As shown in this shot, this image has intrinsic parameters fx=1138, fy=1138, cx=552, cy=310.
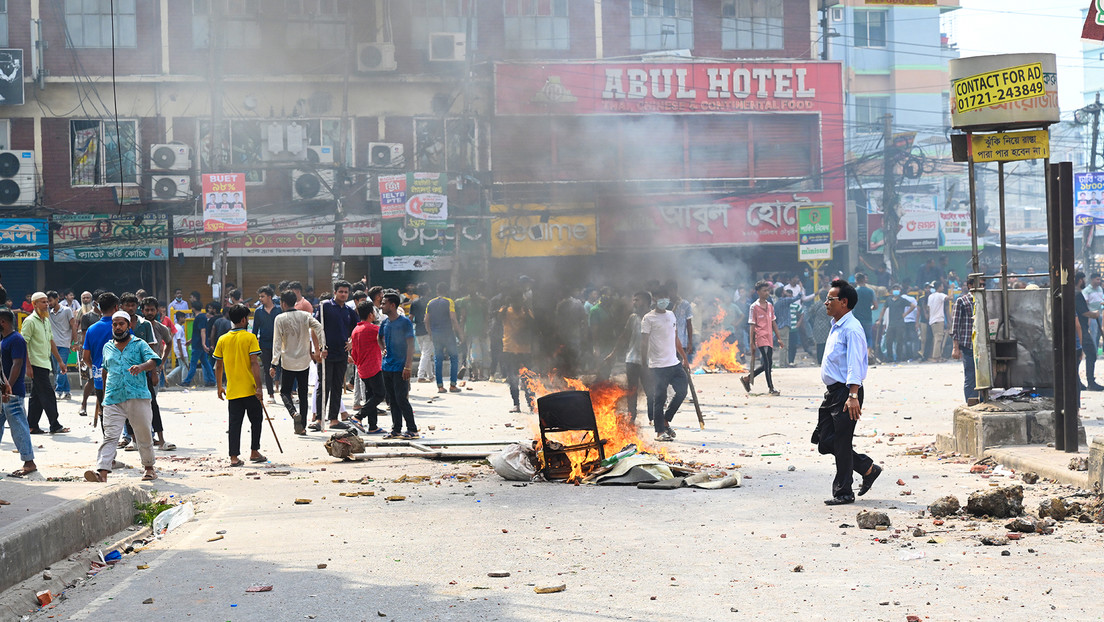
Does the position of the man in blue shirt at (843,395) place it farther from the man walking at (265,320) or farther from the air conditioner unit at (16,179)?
the air conditioner unit at (16,179)

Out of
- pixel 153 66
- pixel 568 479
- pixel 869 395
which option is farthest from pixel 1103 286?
pixel 153 66

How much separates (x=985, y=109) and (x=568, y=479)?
463 cm

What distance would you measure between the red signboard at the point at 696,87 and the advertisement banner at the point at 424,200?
341 cm

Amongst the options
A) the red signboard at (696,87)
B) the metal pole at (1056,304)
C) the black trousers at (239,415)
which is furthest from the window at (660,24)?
the metal pole at (1056,304)

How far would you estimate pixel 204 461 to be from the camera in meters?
10.7

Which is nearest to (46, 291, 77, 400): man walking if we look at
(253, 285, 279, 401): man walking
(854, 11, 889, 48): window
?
(253, 285, 279, 401): man walking

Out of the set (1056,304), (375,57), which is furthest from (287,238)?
(1056,304)

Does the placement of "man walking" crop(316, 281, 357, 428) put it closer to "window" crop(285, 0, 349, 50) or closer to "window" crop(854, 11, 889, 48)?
"window" crop(285, 0, 349, 50)

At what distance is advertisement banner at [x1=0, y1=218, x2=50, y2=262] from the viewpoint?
26703 mm

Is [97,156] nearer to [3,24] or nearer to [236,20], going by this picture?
[3,24]

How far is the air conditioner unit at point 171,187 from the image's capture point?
26875mm

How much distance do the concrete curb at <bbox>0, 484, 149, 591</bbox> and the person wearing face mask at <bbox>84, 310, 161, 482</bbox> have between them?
103 cm

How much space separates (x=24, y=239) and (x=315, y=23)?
629 inches

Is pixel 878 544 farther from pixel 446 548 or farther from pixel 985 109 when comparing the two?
pixel 985 109
